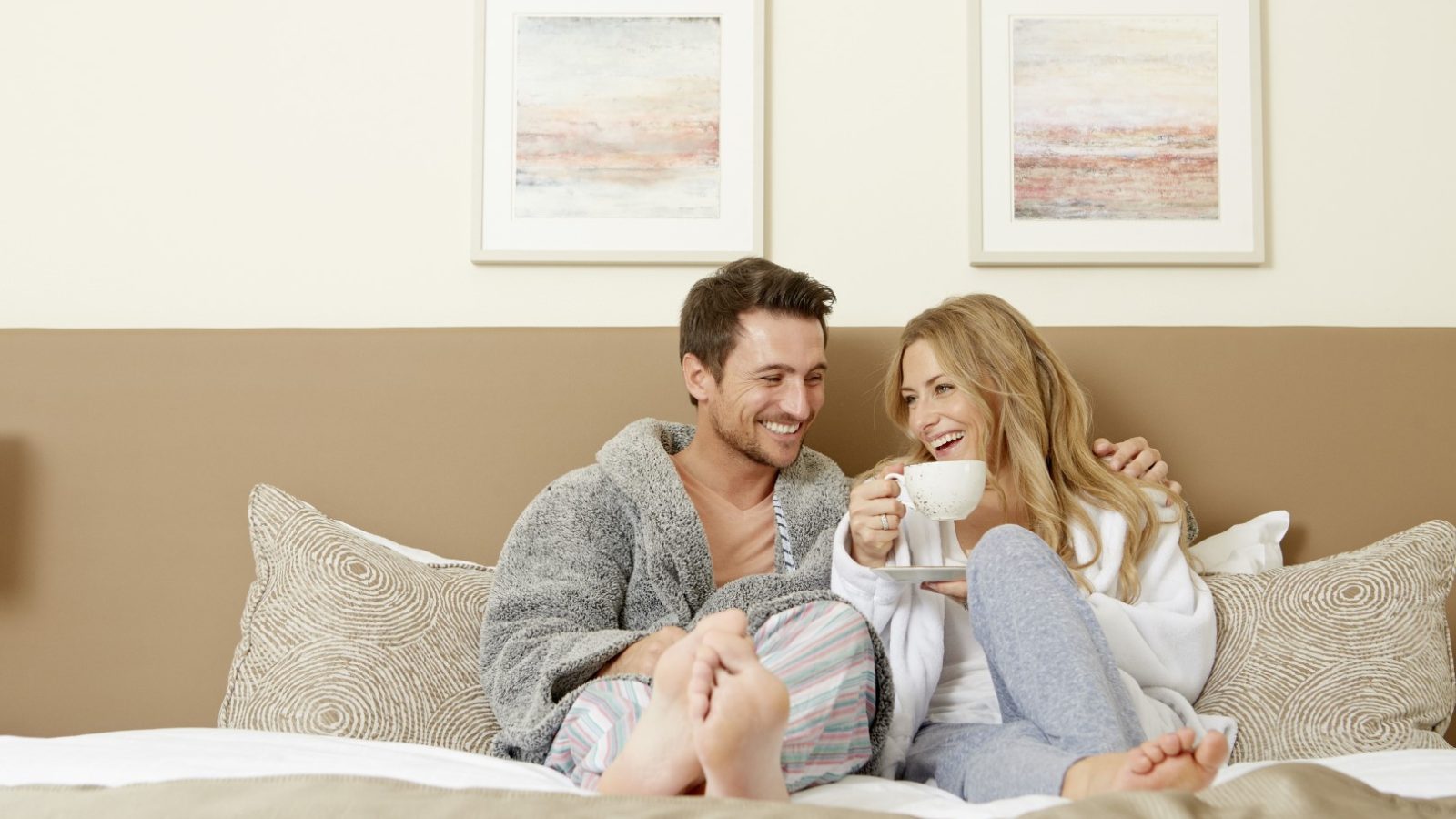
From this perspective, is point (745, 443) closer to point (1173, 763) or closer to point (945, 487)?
point (945, 487)

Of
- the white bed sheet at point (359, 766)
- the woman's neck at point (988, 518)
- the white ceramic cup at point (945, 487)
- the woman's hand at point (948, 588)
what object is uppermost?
the white ceramic cup at point (945, 487)

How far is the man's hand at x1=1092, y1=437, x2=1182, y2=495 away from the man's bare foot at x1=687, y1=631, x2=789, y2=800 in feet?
3.08

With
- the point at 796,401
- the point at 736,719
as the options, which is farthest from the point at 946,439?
the point at 736,719

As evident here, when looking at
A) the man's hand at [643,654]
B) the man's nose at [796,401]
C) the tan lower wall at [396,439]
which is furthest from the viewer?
the tan lower wall at [396,439]

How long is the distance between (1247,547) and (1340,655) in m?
0.27

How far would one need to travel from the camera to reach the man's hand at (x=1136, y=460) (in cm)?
179

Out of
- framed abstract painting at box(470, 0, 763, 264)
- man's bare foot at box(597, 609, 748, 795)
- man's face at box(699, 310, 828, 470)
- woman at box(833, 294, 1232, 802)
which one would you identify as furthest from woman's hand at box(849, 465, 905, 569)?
framed abstract painting at box(470, 0, 763, 264)

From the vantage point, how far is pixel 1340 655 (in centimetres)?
157

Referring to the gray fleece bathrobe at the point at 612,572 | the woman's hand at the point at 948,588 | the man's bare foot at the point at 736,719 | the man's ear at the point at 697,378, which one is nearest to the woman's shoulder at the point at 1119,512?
the woman's hand at the point at 948,588

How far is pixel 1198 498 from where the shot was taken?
78.5 inches

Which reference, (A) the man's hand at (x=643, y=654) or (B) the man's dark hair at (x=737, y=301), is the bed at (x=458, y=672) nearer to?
(A) the man's hand at (x=643, y=654)

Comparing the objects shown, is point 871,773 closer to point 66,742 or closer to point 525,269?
point 66,742

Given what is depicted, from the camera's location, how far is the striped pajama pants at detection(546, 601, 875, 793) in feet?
4.15

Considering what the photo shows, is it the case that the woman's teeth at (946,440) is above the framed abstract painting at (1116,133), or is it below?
below
